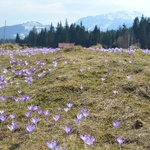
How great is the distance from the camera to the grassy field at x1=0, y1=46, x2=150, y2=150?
15.7ft

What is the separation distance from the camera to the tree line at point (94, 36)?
85400mm

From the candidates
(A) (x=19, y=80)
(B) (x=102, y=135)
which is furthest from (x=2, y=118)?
(A) (x=19, y=80)

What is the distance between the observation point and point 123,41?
8100 cm

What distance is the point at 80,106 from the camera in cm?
621

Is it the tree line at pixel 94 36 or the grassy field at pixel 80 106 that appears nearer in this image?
the grassy field at pixel 80 106

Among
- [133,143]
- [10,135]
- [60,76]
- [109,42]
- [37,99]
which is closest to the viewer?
[133,143]

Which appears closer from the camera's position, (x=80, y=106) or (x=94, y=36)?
(x=80, y=106)

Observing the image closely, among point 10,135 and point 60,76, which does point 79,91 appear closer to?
point 60,76

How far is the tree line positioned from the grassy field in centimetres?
7266

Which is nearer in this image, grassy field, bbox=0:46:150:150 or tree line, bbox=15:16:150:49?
grassy field, bbox=0:46:150:150

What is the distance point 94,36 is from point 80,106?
84.9 metres

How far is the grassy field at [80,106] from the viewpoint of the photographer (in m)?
4.79

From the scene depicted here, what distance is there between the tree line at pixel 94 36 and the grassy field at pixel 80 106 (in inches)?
2860

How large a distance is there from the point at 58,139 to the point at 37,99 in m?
2.02
